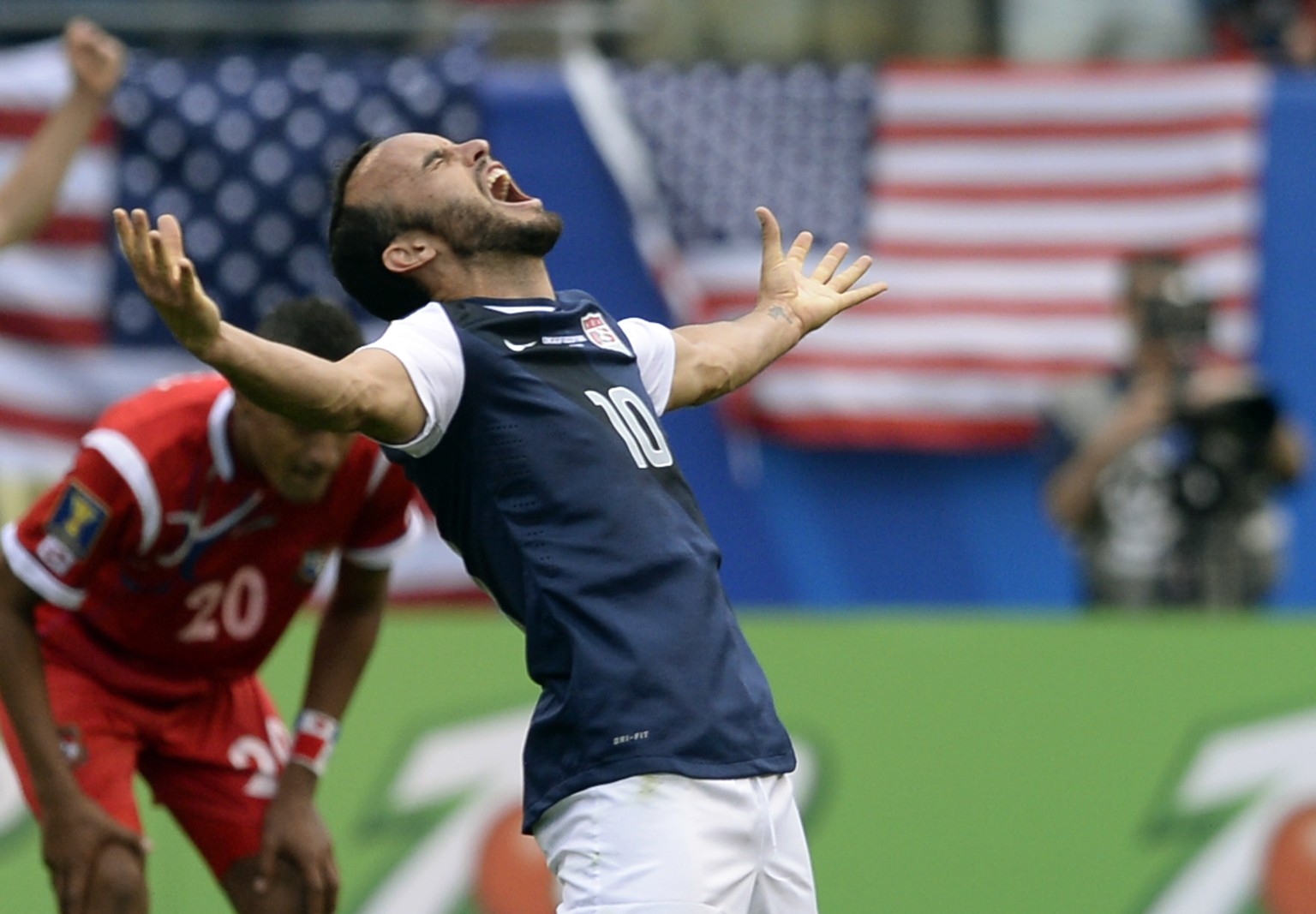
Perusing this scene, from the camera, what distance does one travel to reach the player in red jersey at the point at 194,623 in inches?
168

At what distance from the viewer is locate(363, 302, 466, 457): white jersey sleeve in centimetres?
327

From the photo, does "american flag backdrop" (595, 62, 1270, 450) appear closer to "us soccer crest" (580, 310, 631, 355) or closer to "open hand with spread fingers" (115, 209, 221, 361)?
"us soccer crest" (580, 310, 631, 355)

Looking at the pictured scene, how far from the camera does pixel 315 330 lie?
4.32m

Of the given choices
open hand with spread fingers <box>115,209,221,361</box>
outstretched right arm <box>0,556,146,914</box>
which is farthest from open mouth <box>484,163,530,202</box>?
outstretched right arm <box>0,556,146,914</box>

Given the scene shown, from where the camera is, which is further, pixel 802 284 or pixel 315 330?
pixel 315 330

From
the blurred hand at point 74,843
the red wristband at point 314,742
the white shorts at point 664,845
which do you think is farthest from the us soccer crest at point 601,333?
the blurred hand at point 74,843

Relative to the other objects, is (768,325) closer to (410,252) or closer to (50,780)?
(410,252)

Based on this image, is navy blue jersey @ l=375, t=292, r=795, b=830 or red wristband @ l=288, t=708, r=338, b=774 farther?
red wristband @ l=288, t=708, r=338, b=774

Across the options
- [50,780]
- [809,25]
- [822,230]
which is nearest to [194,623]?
[50,780]

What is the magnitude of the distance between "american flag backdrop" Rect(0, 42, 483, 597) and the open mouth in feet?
15.8

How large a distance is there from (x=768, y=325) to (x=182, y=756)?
1760 millimetres

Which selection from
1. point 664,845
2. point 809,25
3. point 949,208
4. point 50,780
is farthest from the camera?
point 809,25

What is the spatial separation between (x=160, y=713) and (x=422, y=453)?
1.59m

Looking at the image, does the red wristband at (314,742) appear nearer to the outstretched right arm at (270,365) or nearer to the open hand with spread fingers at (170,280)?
the outstretched right arm at (270,365)
